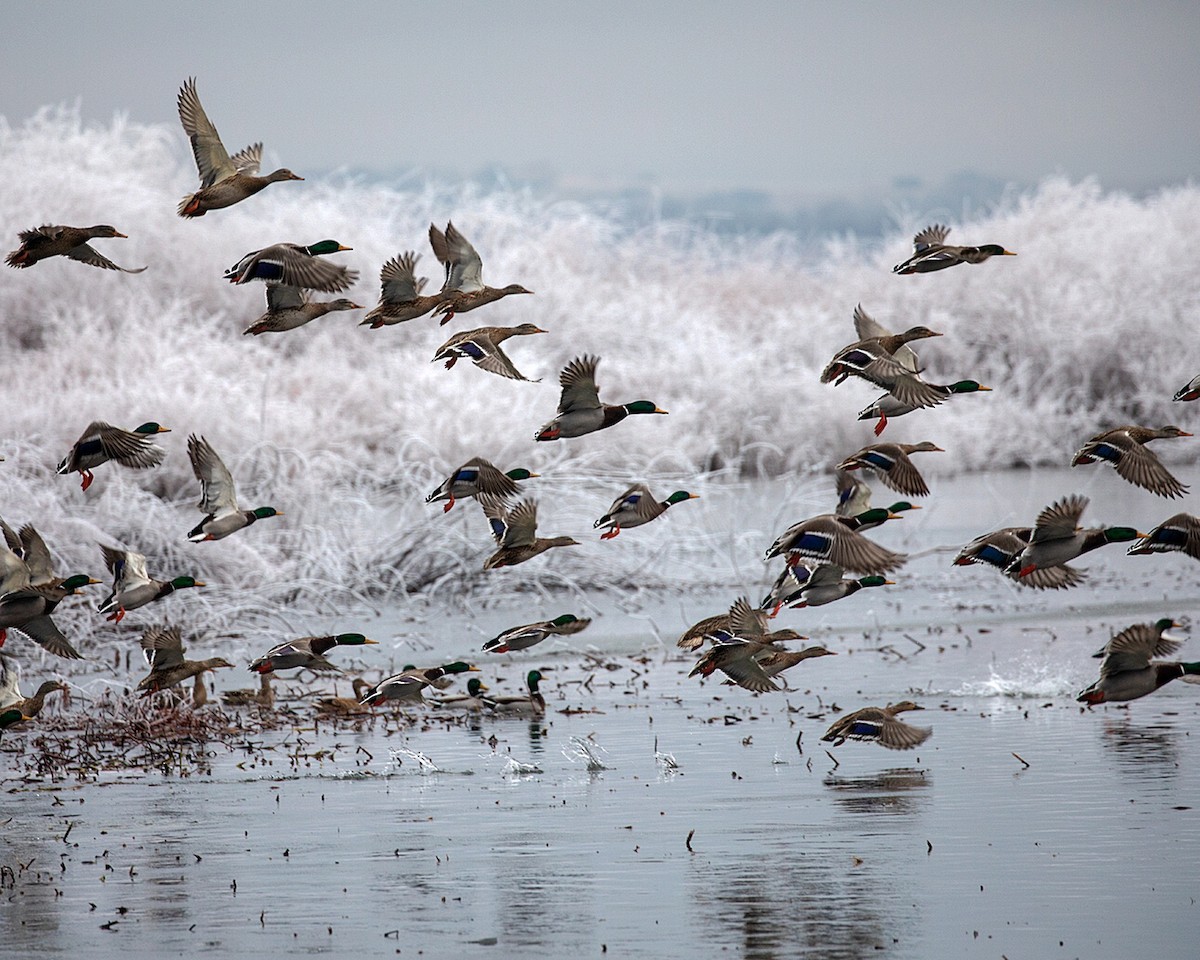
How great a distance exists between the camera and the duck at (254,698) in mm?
11461

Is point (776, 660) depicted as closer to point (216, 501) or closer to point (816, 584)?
point (816, 584)

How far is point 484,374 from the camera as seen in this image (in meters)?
22.3

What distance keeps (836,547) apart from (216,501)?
334 cm

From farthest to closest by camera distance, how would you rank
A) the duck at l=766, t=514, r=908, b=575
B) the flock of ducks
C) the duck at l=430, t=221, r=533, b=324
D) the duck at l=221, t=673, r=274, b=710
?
the duck at l=221, t=673, r=274, b=710 < the duck at l=430, t=221, r=533, b=324 < the flock of ducks < the duck at l=766, t=514, r=908, b=575

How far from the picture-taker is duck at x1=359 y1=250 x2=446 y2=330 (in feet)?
30.4

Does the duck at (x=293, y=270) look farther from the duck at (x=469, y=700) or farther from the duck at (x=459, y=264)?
the duck at (x=469, y=700)

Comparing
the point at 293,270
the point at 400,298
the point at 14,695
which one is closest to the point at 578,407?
the point at 400,298

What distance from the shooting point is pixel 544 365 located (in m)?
24.6

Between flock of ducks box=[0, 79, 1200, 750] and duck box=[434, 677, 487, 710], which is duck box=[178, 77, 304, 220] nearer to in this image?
flock of ducks box=[0, 79, 1200, 750]

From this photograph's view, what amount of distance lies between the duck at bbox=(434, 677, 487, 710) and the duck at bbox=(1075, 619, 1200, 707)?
414cm

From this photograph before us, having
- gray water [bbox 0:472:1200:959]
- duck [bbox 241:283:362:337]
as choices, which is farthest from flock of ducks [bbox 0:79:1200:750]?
gray water [bbox 0:472:1200:959]

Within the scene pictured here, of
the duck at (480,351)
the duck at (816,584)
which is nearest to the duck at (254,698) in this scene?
the duck at (480,351)

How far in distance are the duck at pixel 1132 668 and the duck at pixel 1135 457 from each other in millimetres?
641

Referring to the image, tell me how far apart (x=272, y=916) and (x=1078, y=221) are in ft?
98.9
